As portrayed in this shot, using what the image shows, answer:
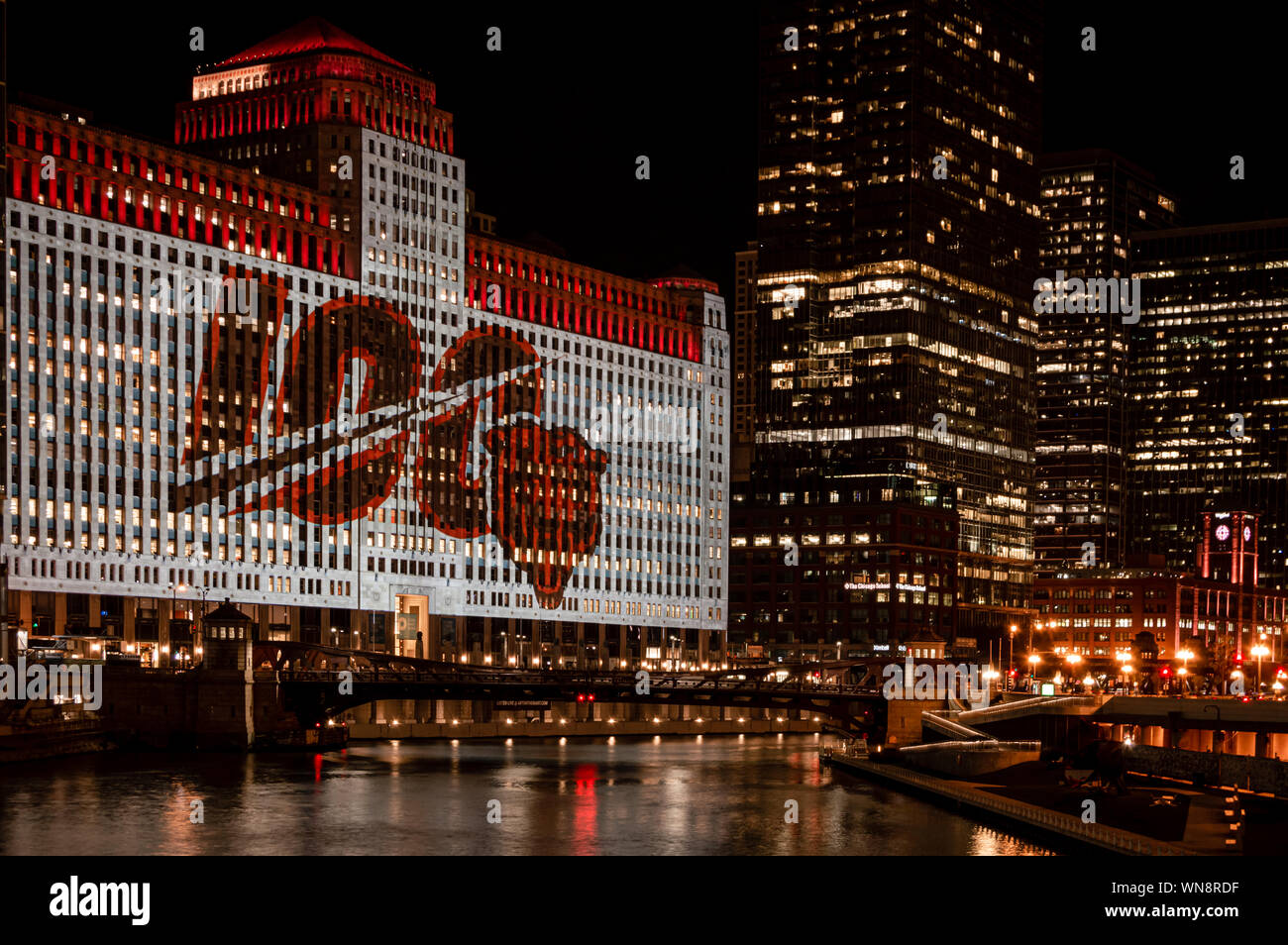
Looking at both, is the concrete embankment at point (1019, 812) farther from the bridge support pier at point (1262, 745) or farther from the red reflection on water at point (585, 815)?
the bridge support pier at point (1262, 745)

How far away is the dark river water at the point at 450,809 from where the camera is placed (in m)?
99.0

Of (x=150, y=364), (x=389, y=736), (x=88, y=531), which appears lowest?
(x=389, y=736)

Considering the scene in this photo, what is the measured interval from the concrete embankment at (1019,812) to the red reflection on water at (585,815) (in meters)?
19.8

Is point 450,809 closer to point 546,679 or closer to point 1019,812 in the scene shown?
point 1019,812

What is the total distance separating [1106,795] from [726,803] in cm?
2323

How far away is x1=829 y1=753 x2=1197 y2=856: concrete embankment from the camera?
8725 centimetres

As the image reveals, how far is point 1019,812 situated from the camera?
105 meters

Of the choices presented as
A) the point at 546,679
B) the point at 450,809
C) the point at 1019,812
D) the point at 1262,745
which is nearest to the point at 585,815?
the point at 450,809

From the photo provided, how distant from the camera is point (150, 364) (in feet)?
650

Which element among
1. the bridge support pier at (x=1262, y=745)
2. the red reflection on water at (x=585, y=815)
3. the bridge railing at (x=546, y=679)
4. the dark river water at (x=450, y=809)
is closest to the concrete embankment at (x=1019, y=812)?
the dark river water at (x=450, y=809)

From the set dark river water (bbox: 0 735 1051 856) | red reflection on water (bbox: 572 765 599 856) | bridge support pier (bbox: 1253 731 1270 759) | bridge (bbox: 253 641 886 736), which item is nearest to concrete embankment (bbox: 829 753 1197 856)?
dark river water (bbox: 0 735 1051 856)
